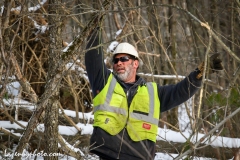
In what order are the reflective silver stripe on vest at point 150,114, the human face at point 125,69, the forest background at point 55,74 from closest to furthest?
the forest background at point 55,74
the reflective silver stripe on vest at point 150,114
the human face at point 125,69

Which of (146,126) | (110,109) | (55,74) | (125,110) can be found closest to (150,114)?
(146,126)

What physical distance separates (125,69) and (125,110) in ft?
1.72

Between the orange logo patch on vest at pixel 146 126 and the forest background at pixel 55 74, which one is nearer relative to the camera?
the forest background at pixel 55 74

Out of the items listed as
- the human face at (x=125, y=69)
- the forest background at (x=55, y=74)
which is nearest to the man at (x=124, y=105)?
the human face at (x=125, y=69)

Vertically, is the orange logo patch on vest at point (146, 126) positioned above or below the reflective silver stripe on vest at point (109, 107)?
below

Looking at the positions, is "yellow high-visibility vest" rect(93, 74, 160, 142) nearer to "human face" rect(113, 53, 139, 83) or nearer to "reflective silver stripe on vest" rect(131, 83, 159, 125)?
"reflective silver stripe on vest" rect(131, 83, 159, 125)

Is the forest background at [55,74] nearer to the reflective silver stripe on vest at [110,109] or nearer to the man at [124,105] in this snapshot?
the man at [124,105]

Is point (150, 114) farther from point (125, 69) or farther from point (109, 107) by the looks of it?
point (125, 69)

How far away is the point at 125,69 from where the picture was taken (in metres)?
4.78

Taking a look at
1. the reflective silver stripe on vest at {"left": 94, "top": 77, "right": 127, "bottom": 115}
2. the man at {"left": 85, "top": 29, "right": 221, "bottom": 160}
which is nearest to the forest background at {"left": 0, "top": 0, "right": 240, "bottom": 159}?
the man at {"left": 85, "top": 29, "right": 221, "bottom": 160}

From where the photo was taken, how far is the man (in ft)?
14.3

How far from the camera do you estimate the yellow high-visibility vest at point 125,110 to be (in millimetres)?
4348

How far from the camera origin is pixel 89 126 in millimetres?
6953

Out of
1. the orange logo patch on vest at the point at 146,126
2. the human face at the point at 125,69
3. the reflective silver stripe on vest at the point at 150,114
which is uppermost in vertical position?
the human face at the point at 125,69
